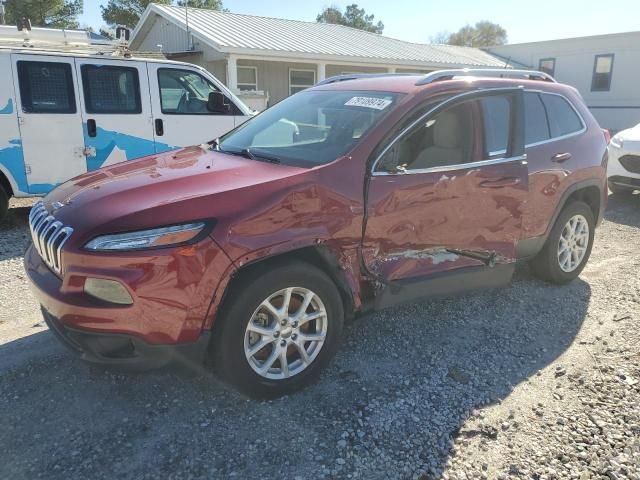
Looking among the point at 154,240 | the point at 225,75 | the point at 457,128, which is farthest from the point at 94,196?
the point at 225,75

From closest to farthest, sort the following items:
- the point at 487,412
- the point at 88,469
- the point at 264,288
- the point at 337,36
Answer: the point at 88,469 → the point at 264,288 → the point at 487,412 → the point at 337,36

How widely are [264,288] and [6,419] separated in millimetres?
1578

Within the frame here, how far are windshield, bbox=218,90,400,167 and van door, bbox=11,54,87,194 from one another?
3359mm

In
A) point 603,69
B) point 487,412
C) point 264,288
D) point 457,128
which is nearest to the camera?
point 264,288

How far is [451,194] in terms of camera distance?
356 centimetres

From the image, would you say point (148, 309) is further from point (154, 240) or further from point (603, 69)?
point (603, 69)

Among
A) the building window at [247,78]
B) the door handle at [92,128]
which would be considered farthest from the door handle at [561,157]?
the building window at [247,78]

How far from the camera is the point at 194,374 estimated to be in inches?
111

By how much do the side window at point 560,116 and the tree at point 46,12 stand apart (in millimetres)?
28569

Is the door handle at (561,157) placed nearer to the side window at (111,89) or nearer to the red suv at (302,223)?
the red suv at (302,223)

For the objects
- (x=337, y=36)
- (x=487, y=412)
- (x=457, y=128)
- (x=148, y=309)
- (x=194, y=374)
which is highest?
(x=337, y=36)

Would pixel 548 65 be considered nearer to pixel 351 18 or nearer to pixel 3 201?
pixel 3 201

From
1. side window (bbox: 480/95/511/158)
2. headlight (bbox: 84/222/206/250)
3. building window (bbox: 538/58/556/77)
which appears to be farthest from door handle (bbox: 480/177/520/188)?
building window (bbox: 538/58/556/77)

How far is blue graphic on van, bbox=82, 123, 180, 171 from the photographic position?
6.79 metres
